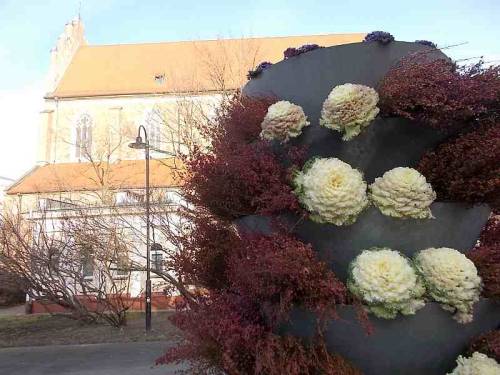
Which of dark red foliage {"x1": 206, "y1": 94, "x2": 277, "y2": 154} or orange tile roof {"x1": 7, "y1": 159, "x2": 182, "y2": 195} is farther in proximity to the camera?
orange tile roof {"x1": 7, "y1": 159, "x2": 182, "y2": 195}

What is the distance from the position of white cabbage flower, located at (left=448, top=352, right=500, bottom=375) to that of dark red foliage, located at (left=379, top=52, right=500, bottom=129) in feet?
3.96

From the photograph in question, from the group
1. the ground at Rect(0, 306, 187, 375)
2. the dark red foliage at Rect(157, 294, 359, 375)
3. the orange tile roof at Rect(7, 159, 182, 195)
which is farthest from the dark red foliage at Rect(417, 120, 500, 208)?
the orange tile roof at Rect(7, 159, 182, 195)

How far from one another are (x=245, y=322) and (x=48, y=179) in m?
31.9

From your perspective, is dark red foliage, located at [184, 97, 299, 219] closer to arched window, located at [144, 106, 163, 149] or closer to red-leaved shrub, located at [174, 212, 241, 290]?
red-leaved shrub, located at [174, 212, 241, 290]

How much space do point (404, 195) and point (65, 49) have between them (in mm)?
41950

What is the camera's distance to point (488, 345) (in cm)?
267

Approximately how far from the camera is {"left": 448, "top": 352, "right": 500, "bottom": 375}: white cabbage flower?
2.50 metres

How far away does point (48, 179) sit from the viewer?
1265 inches

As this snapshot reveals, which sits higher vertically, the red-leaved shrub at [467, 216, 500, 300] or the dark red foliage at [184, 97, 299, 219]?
the dark red foliage at [184, 97, 299, 219]

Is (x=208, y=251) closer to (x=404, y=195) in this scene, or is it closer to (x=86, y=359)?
(x=404, y=195)

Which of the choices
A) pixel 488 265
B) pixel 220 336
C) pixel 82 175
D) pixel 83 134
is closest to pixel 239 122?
pixel 220 336

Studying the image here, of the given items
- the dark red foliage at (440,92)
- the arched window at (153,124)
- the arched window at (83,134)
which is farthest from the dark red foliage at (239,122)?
the arched window at (83,134)

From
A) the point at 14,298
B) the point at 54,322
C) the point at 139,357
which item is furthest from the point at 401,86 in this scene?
the point at 14,298

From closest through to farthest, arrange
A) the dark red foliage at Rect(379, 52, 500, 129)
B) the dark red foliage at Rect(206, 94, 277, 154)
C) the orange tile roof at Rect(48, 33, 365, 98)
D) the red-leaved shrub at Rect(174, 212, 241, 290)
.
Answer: the dark red foliage at Rect(379, 52, 500, 129), the dark red foliage at Rect(206, 94, 277, 154), the red-leaved shrub at Rect(174, 212, 241, 290), the orange tile roof at Rect(48, 33, 365, 98)
